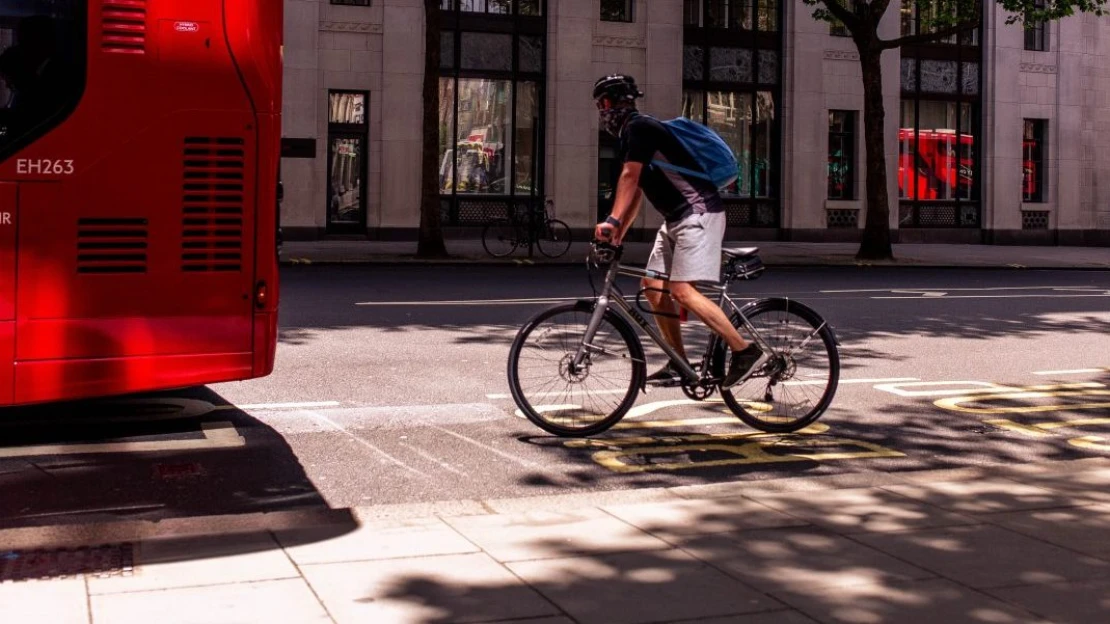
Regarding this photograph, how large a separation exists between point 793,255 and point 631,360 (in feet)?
71.1

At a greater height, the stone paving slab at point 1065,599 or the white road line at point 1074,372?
the white road line at point 1074,372

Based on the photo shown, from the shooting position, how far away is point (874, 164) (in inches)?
1076

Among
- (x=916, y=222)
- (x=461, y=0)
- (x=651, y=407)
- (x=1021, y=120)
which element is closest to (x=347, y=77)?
(x=461, y=0)

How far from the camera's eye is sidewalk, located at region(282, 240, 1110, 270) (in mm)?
25062

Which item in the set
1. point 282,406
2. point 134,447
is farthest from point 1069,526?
point 282,406

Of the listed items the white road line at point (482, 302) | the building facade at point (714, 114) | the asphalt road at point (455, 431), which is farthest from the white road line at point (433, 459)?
the building facade at point (714, 114)

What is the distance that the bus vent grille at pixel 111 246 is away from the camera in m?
6.44

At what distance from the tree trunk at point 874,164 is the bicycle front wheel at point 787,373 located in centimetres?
1976

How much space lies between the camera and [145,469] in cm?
677

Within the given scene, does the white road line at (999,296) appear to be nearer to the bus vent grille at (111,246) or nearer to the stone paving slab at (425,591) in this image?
the bus vent grille at (111,246)

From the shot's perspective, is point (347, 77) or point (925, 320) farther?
point (347, 77)

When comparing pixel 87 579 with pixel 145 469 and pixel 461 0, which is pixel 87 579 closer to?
pixel 145 469

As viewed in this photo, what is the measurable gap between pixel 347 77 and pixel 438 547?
88.3 feet

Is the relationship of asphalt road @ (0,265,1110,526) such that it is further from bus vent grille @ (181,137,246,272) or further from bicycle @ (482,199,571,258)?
bicycle @ (482,199,571,258)
